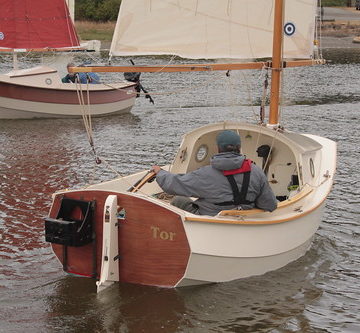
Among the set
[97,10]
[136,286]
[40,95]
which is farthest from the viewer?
[97,10]

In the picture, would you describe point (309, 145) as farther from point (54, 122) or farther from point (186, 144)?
point (54, 122)

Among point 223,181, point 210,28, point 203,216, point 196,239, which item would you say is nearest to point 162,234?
point 196,239

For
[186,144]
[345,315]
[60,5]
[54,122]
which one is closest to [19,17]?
[60,5]

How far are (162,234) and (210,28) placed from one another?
163 inches

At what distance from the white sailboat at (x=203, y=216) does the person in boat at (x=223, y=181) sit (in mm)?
218

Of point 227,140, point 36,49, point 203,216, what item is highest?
point 36,49

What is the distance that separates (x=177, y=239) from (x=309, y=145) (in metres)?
3.67

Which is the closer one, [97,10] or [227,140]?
[227,140]

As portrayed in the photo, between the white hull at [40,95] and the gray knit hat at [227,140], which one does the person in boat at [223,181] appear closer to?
the gray knit hat at [227,140]

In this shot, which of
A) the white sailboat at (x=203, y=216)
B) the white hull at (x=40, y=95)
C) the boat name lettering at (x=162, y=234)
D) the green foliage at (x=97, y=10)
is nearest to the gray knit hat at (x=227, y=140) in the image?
the white sailboat at (x=203, y=216)

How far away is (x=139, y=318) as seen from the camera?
8.41m

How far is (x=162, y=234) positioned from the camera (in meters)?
8.32

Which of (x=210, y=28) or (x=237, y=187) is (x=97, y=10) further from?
(x=237, y=187)

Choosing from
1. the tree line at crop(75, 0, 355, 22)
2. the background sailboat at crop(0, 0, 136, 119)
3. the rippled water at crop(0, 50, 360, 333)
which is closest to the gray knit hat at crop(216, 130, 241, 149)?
the rippled water at crop(0, 50, 360, 333)
